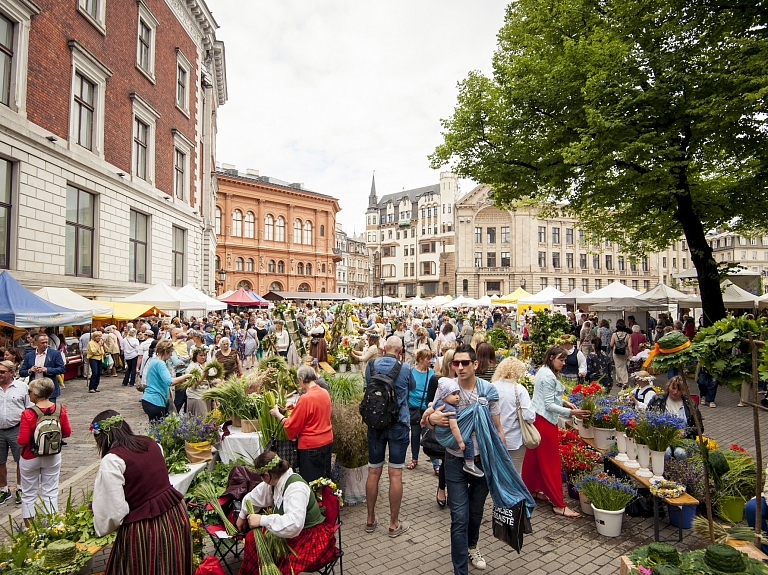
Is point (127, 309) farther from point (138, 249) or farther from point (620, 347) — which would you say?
point (620, 347)

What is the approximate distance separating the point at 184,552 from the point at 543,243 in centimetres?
6913

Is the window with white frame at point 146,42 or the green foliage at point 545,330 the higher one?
the window with white frame at point 146,42

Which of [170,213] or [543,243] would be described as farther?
[543,243]

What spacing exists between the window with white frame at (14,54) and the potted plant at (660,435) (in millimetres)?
15631

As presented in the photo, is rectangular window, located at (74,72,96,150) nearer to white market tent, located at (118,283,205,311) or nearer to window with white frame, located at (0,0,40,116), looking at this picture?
window with white frame, located at (0,0,40,116)

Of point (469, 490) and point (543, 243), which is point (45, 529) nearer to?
point (469, 490)

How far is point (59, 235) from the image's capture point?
14.2 m

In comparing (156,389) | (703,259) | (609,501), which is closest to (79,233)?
(156,389)

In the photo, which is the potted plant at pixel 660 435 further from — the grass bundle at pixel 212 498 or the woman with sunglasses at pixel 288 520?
the grass bundle at pixel 212 498

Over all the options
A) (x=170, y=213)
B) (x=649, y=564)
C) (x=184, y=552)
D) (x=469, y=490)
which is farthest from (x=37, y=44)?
(x=649, y=564)

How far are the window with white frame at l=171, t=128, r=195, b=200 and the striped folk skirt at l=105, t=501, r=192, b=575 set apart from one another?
868 inches

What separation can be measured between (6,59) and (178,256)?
12.2 meters

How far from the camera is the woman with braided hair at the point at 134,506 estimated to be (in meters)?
3.07

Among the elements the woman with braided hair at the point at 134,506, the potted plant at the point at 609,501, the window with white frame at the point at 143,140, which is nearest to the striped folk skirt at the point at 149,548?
the woman with braided hair at the point at 134,506
